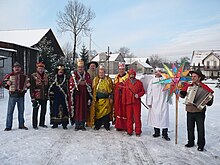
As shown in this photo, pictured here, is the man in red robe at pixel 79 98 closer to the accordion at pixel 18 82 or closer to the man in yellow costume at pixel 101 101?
the man in yellow costume at pixel 101 101

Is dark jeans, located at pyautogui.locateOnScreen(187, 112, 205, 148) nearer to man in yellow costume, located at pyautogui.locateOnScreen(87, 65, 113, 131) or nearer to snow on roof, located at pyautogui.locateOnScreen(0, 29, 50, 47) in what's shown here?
man in yellow costume, located at pyautogui.locateOnScreen(87, 65, 113, 131)

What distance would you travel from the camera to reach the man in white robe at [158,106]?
547 centimetres

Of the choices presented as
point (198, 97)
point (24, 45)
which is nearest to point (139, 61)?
point (24, 45)

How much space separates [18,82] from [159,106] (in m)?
3.68

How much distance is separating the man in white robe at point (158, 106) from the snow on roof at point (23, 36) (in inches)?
916

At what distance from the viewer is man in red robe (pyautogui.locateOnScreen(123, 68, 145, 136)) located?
5.70 metres

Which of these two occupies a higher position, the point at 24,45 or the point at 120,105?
the point at 24,45

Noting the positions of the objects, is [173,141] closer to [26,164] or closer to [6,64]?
[26,164]

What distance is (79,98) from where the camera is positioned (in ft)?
20.2

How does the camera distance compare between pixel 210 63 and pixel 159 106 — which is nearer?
pixel 159 106

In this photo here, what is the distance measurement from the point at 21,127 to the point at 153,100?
3.56 metres

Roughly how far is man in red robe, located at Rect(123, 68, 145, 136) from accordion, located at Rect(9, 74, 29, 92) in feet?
8.90

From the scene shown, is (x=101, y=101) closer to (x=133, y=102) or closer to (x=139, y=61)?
(x=133, y=102)

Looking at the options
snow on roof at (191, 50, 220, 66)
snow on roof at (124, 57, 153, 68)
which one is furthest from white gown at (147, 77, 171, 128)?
snow on roof at (124, 57, 153, 68)
